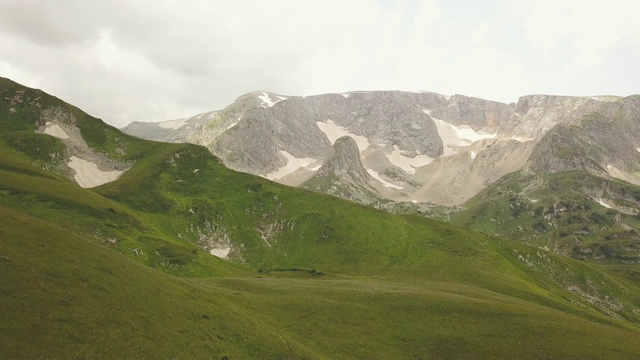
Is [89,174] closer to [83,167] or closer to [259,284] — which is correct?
[83,167]

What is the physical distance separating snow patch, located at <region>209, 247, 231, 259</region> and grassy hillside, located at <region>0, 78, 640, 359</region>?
1409 millimetres

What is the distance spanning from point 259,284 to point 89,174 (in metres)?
130

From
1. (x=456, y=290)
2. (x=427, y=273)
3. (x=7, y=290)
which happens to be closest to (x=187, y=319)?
(x=7, y=290)

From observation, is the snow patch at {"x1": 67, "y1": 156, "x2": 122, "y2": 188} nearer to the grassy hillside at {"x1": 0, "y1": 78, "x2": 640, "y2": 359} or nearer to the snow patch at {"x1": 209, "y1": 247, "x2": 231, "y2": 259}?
the grassy hillside at {"x1": 0, "y1": 78, "x2": 640, "y2": 359}

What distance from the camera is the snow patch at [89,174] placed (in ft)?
594

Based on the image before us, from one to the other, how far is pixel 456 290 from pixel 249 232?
93.9m

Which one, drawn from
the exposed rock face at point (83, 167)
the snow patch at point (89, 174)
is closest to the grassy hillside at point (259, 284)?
the exposed rock face at point (83, 167)

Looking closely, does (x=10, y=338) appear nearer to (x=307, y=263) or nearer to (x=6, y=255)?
(x=6, y=255)

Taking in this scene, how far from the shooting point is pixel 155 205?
168 meters

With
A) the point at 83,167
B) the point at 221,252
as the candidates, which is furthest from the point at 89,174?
the point at 221,252

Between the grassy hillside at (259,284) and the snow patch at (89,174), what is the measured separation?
30.2 feet

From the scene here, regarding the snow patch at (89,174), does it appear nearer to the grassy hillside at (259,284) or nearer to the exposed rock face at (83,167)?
the exposed rock face at (83,167)

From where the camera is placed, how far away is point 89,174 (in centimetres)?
18650

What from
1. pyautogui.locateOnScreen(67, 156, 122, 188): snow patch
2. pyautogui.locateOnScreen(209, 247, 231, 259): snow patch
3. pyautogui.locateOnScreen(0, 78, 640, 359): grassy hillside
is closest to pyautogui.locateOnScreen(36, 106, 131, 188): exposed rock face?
pyautogui.locateOnScreen(67, 156, 122, 188): snow patch
